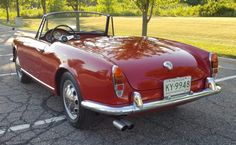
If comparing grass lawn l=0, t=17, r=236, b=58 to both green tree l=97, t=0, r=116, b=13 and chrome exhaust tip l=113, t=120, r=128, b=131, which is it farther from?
green tree l=97, t=0, r=116, b=13

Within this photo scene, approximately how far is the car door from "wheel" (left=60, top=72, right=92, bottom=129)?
0.82 m

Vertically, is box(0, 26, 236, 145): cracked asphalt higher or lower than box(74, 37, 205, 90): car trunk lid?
lower

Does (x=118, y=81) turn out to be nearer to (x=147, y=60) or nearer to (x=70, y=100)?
(x=147, y=60)

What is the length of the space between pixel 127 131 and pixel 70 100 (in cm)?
82

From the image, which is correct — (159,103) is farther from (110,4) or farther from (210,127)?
(110,4)

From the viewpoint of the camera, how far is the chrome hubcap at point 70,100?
382 centimetres

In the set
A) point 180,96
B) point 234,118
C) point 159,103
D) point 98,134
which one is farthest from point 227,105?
point 98,134

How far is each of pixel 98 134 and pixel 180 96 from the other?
3.56ft

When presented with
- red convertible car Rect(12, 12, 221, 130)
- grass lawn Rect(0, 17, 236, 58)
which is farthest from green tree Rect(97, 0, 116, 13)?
red convertible car Rect(12, 12, 221, 130)

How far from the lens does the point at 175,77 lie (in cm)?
350

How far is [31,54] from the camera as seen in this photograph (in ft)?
16.2

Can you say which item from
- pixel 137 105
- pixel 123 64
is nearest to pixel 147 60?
pixel 123 64

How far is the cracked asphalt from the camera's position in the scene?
11.7ft

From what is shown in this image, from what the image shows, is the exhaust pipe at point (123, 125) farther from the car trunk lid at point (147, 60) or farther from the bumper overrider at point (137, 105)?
the car trunk lid at point (147, 60)
